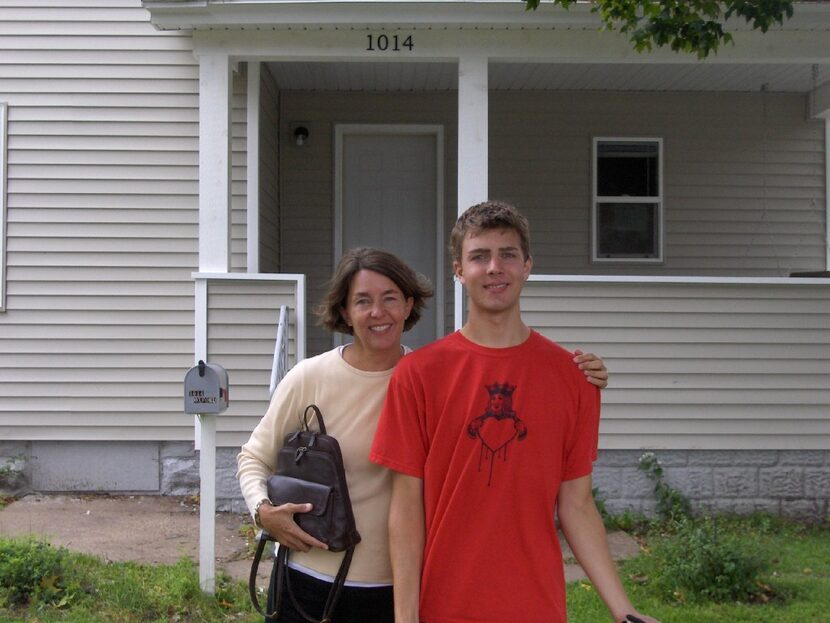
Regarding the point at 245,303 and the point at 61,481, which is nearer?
the point at 245,303

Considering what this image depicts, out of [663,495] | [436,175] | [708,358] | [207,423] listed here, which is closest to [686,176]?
[436,175]

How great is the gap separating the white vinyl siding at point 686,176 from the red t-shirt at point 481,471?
6.96m

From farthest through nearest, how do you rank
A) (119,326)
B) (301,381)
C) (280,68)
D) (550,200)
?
(550,200)
(280,68)
(119,326)
(301,381)

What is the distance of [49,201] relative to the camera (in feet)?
25.4

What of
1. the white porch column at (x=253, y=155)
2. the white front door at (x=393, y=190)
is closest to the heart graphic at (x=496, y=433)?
the white porch column at (x=253, y=155)

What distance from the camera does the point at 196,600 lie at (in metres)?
4.88

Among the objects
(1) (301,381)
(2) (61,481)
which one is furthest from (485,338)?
(2) (61,481)

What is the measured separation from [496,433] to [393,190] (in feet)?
23.4

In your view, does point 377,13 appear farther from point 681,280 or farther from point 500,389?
point 500,389

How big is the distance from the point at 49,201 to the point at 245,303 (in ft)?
6.49

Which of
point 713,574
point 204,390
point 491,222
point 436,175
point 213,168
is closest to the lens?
point 491,222

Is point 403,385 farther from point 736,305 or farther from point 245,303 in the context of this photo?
point 736,305

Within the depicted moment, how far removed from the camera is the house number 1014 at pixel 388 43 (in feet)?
23.2

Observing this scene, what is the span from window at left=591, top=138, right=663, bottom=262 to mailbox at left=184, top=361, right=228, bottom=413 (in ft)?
17.4
